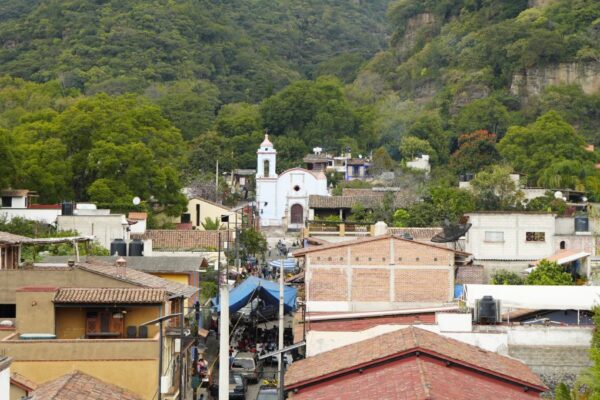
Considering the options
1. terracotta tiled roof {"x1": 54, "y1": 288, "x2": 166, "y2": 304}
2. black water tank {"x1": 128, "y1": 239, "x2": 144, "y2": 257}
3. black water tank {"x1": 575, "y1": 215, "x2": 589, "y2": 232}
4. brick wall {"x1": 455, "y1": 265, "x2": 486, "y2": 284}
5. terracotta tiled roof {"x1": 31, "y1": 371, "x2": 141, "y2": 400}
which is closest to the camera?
terracotta tiled roof {"x1": 31, "y1": 371, "x2": 141, "y2": 400}

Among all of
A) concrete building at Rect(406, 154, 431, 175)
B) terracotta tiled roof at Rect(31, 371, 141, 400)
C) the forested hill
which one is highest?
the forested hill

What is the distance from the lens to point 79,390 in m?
24.4

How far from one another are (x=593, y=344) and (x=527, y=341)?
6.46 feet

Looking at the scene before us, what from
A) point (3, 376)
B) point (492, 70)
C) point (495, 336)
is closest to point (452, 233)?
point (495, 336)

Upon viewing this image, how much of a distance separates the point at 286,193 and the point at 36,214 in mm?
36370

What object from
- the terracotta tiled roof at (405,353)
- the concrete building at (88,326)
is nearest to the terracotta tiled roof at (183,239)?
the concrete building at (88,326)

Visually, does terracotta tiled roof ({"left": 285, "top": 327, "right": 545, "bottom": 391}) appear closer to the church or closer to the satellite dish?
the satellite dish

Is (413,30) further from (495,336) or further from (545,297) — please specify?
(495,336)

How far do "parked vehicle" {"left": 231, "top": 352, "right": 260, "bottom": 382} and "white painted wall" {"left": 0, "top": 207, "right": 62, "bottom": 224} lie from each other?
841 inches

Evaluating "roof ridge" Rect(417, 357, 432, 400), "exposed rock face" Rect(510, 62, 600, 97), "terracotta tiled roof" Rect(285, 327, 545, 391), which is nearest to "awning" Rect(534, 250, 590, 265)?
"terracotta tiled roof" Rect(285, 327, 545, 391)

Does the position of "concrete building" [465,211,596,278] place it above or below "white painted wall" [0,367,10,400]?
above

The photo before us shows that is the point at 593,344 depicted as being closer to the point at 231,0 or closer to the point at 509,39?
the point at 509,39

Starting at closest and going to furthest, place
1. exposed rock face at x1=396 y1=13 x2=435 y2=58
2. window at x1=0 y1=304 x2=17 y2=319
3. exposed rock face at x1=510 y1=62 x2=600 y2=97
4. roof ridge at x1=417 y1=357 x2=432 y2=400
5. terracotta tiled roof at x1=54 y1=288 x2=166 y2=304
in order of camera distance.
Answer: roof ridge at x1=417 y1=357 x2=432 y2=400
terracotta tiled roof at x1=54 y1=288 x2=166 y2=304
window at x1=0 y1=304 x2=17 y2=319
exposed rock face at x1=510 y1=62 x2=600 y2=97
exposed rock face at x1=396 y1=13 x2=435 y2=58

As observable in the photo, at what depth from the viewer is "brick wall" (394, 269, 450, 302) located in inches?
1494
